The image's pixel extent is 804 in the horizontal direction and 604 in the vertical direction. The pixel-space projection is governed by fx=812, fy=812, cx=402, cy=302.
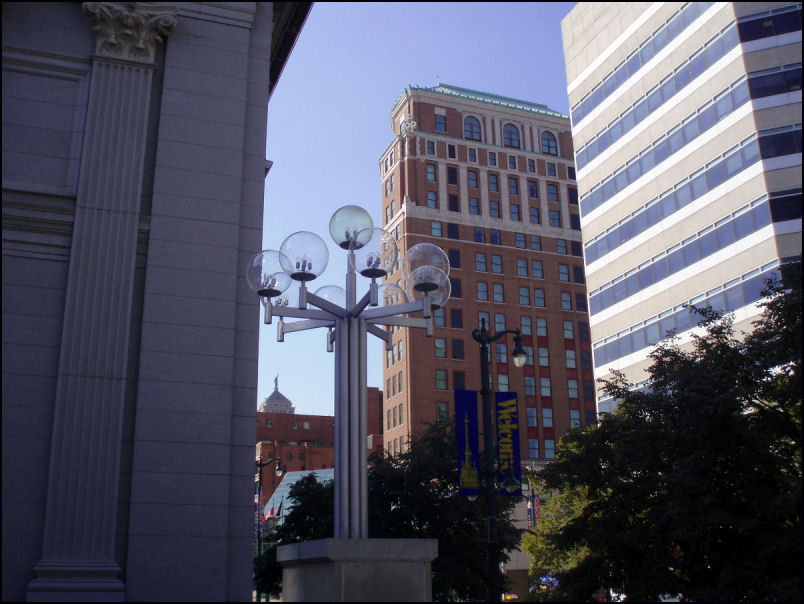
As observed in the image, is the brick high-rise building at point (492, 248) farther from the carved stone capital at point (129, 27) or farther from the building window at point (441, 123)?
the carved stone capital at point (129, 27)

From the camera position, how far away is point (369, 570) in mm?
11352

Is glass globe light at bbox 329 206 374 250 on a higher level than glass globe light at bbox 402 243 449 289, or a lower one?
higher

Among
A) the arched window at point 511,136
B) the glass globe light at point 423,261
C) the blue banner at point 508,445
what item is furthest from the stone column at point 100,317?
the arched window at point 511,136

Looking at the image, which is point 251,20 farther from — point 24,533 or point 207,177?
point 24,533

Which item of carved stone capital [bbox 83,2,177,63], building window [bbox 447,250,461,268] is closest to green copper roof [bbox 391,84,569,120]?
building window [bbox 447,250,461,268]

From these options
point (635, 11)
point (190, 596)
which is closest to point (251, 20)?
point (190, 596)

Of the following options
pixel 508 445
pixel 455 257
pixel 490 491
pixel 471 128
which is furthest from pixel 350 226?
pixel 471 128

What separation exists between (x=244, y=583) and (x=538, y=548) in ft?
105

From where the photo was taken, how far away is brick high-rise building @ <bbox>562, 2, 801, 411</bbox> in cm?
3981

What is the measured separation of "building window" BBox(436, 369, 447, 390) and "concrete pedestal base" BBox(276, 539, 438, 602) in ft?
245

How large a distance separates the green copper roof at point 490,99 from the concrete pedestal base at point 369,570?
296 feet

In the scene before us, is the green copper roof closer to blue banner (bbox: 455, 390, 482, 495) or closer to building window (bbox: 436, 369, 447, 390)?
building window (bbox: 436, 369, 447, 390)

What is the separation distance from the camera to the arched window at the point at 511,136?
10062 cm

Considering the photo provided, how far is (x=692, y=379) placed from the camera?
75.9ft
